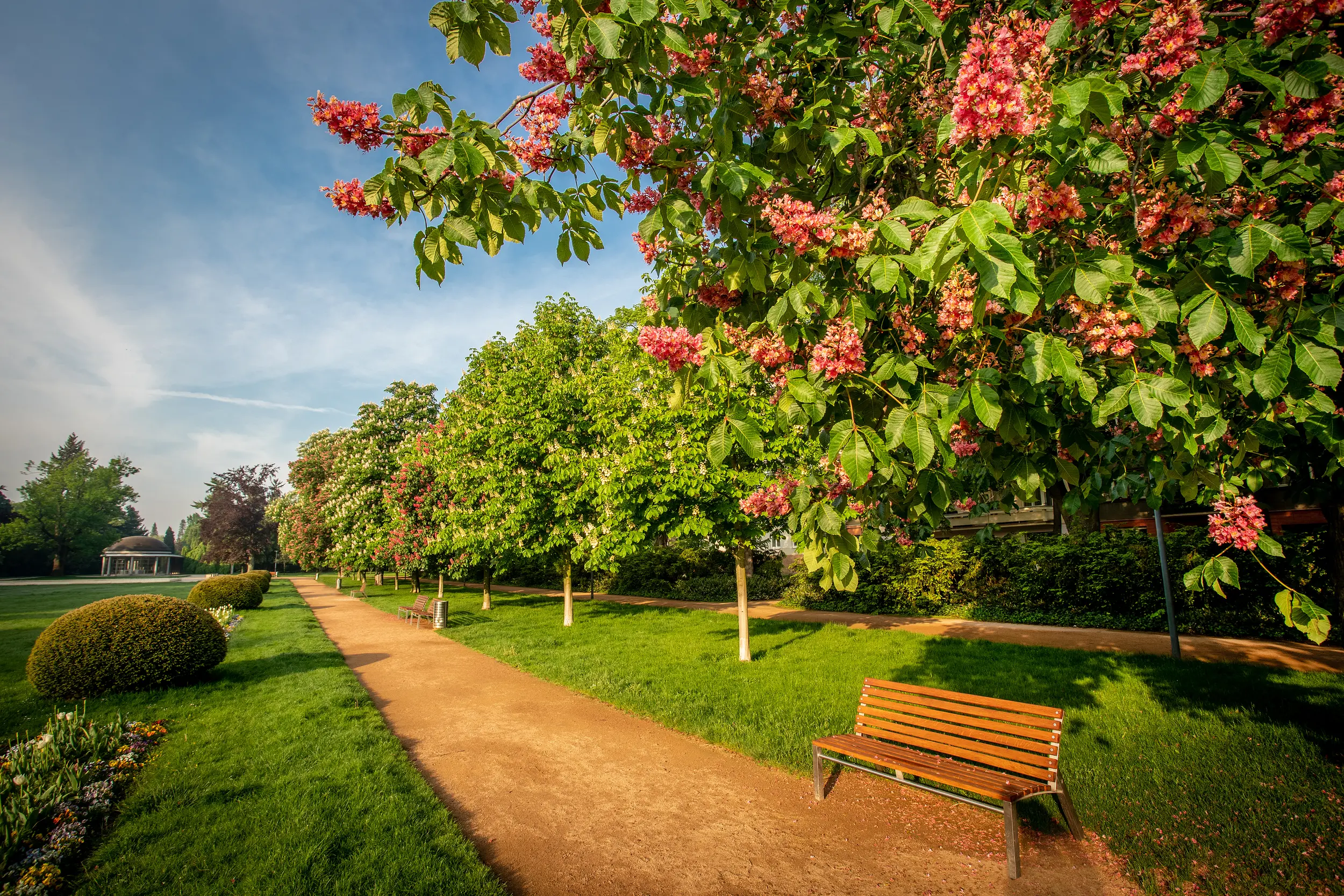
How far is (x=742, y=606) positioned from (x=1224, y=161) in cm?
888

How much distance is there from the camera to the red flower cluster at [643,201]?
329 cm

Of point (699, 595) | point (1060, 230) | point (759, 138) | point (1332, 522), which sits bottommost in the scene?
point (699, 595)

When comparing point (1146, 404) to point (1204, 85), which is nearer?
point (1204, 85)

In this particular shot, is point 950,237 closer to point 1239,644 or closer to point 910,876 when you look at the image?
point 910,876

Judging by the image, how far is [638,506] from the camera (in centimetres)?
1061

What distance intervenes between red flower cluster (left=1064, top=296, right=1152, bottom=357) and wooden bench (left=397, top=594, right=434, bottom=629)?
51.4ft

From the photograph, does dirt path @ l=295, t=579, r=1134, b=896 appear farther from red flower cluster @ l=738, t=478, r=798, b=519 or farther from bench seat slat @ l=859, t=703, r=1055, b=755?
red flower cluster @ l=738, t=478, r=798, b=519

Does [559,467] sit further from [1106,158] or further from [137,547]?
[137,547]

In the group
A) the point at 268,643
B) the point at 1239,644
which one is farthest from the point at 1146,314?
the point at 268,643

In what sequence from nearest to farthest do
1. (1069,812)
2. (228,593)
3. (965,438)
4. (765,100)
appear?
(765,100), (965,438), (1069,812), (228,593)

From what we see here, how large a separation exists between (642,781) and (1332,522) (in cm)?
682

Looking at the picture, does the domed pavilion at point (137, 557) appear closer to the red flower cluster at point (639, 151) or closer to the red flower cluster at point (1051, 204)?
the red flower cluster at point (639, 151)

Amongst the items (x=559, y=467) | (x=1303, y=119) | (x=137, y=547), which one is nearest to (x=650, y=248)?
(x=1303, y=119)

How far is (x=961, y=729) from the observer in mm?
4551
